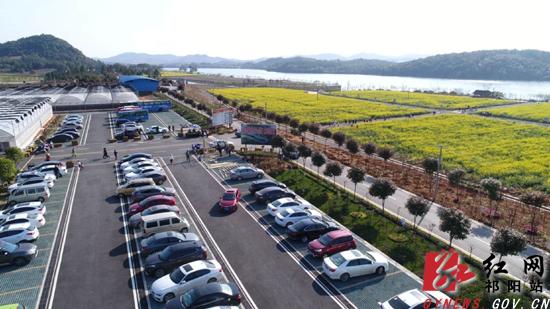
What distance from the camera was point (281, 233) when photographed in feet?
83.2

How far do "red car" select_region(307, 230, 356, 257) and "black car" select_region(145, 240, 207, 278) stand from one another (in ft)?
21.1

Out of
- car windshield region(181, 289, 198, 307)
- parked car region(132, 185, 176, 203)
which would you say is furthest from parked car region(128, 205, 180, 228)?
car windshield region(181, 289, 198, 307)

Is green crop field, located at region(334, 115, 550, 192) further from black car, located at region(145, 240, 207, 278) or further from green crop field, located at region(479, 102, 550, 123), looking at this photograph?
black car, located at region(145, 240, 207, 278)

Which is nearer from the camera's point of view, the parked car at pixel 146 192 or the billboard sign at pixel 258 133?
the parked car at pixel 146 192

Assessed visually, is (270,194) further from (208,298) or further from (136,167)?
(136,167)

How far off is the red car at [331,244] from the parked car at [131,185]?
55.0ft

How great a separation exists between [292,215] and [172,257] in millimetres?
9003

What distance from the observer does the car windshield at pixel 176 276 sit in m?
18.3

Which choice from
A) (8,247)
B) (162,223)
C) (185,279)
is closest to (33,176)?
(8,247)

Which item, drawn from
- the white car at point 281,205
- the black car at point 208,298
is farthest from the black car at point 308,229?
the black car at point 208,298

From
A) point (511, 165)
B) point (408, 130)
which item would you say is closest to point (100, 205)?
point (511, 165)

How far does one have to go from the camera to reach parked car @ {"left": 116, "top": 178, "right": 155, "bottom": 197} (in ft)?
103

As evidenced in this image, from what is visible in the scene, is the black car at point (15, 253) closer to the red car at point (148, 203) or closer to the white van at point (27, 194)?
the red car at point (148, 203)

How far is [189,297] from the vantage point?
16.7m
